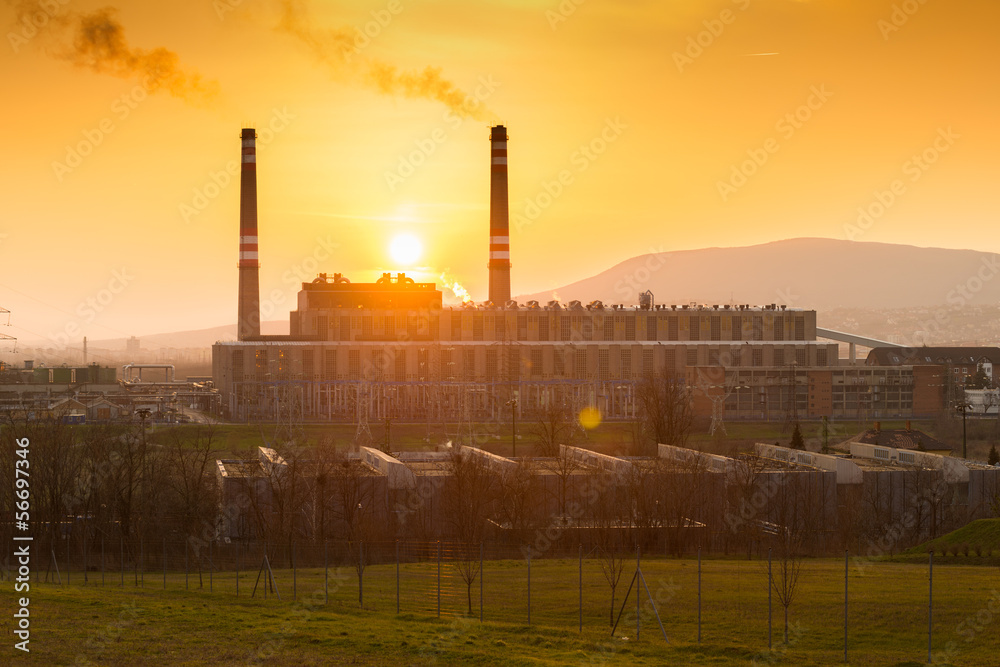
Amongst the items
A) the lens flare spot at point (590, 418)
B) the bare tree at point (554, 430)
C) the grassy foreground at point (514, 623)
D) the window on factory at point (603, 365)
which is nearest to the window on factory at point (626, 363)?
the window on factory at point (603, 365)

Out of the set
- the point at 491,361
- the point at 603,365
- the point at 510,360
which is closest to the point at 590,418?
the point at 510,360

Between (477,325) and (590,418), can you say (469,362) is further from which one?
(590,418)

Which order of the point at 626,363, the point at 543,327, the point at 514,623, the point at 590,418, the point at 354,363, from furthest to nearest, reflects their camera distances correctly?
the point at 543,327, the point at 626,363, the point at 354,363, the point at 590,418, the point at 514,623

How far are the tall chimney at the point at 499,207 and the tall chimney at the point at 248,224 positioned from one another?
22501mm

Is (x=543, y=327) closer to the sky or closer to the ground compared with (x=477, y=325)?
closer to the ground

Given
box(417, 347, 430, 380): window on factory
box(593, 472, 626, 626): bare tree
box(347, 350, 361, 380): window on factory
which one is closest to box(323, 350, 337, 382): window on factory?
box(347, 350, 361, 380): window on factory

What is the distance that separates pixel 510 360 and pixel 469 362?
3.90 meters

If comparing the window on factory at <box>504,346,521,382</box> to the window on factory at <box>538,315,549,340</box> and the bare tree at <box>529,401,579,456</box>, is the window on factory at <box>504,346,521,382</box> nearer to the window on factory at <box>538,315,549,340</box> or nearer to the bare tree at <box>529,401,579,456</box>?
the bare tree at <box>529,401,579,456</box>

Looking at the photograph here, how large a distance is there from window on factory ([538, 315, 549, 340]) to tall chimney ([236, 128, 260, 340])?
2778cm

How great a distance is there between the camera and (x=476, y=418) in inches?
3570

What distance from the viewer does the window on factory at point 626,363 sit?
97.8 m

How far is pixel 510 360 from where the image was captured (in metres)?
95.1

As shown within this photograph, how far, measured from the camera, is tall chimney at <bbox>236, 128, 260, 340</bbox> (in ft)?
321

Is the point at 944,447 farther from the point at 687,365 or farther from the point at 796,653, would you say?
the point at 796,653
